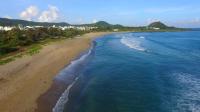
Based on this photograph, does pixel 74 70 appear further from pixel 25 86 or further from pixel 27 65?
pixel 25 86

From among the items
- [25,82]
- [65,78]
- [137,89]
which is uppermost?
[25,82]

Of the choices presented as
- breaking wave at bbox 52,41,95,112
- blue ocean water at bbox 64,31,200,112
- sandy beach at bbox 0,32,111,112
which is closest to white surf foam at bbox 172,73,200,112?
blue ocean water at bbox 64,31,200,112

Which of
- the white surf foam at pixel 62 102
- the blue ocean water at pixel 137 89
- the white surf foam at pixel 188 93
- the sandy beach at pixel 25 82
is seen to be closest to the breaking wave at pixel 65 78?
the white surf foam at pixel 62 102

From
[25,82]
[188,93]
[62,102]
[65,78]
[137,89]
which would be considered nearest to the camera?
[62,102]

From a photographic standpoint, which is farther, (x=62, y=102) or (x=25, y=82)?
(x=25, y=82)

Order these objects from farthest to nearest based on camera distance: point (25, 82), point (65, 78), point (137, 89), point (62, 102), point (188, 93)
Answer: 1. point (65, 78)
2. point (25, 82)
3. point (137, 89)
4. point (188, 93)
5. point (62, 102)

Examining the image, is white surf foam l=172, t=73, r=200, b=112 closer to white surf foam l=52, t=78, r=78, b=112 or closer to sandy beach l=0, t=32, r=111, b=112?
white surf foam l=52, t=78, r=78, b=112

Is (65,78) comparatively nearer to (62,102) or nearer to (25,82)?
(25,82)

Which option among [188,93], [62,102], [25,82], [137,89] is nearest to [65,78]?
[25,82]

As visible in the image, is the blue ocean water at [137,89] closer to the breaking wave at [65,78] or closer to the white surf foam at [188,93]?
the white surf foam at [188,93]
